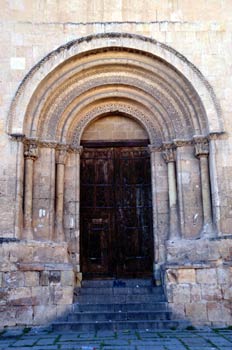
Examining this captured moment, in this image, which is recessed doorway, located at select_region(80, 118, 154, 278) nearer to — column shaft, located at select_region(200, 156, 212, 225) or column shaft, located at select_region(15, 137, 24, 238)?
column shaft, located at select_region(200, 156, 212, 225)

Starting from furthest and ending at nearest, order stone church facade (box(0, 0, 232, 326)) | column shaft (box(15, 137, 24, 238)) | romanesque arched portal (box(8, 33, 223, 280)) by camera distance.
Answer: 1. romanesque arched portal (box(8, 33, 223, 280))
2. stone church facade (box(0, 0, 232, 326))
3. column shaft (box(15, 137, 24, 238))

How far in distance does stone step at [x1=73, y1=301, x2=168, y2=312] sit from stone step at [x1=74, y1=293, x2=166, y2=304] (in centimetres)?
20

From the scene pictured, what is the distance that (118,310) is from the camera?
320 inches

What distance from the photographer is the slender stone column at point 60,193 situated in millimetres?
9227

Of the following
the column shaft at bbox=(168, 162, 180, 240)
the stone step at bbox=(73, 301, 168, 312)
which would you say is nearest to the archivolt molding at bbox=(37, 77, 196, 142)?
the column shaft at bbox=(168, 162, 180, 240)

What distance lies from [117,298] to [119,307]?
13.6 inches

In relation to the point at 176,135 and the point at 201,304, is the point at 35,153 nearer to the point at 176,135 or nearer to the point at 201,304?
the point at 176,135

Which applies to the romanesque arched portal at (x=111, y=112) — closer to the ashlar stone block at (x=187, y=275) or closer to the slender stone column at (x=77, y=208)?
the slender stone column at (x=77, y=208)

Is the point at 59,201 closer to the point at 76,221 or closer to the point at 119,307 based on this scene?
the point at 76,221

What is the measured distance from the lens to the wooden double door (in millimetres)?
9586

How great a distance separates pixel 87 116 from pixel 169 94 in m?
2.00

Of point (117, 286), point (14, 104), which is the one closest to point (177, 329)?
point (117, 286)

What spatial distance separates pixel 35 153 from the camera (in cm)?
920

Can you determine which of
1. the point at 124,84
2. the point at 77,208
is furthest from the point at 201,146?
the point at 77,208
